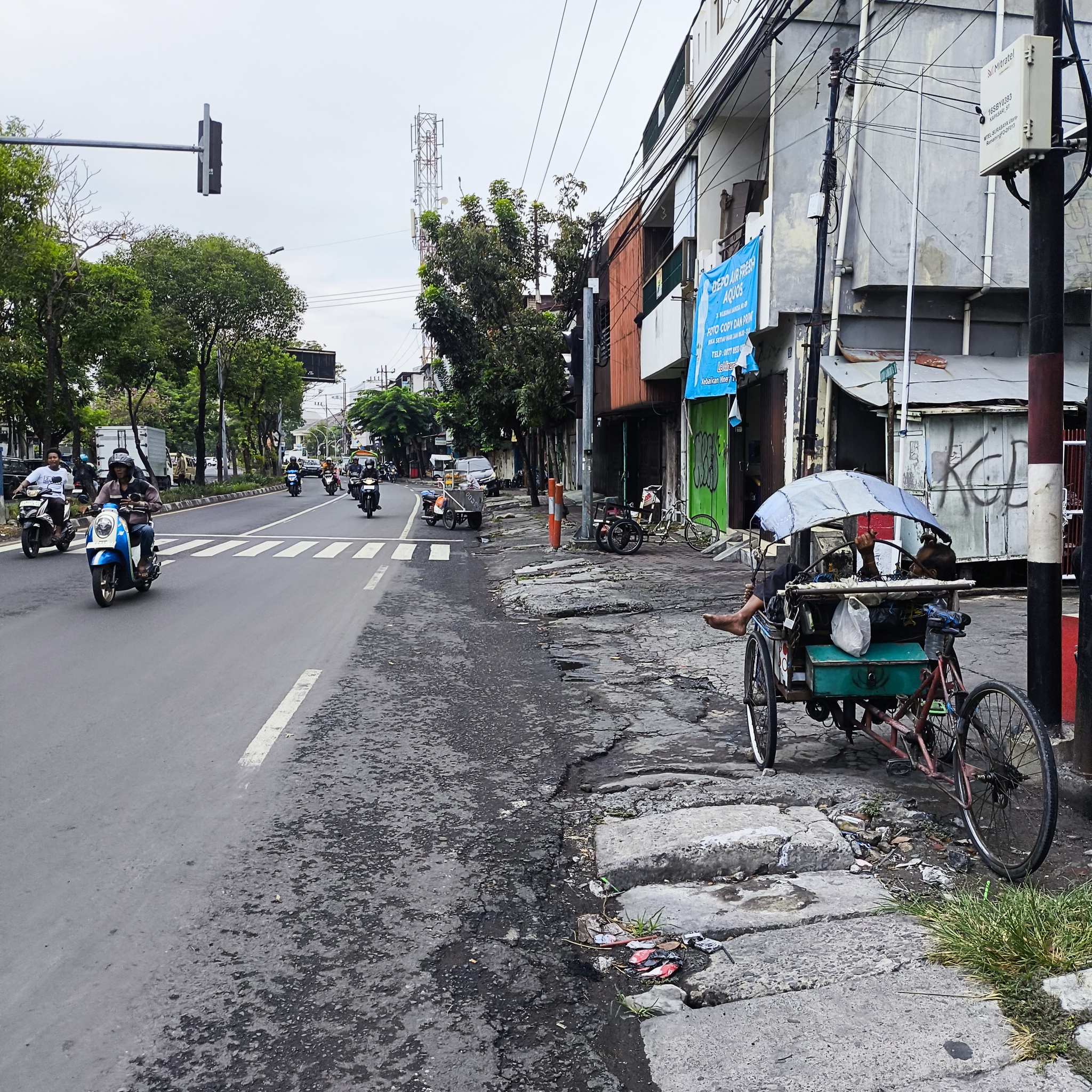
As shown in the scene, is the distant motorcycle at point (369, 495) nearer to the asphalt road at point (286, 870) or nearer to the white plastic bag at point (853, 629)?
the asphalt road at point (286, 870)

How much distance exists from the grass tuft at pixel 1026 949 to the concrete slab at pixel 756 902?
0.87ft

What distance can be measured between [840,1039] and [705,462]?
17936 mm

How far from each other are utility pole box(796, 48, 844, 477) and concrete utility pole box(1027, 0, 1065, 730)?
7965 mm

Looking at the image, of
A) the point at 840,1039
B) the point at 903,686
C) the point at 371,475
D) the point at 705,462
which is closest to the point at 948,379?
the point at 705,462

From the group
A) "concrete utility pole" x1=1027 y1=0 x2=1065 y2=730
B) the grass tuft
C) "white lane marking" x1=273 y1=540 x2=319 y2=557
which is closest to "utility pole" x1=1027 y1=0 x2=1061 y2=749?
"concrete utility pole" x1=1027 y1=0 x2=1065 y2=730

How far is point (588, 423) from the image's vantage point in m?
18.3

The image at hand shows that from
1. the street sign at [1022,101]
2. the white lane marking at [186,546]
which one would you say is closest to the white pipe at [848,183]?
the street sign at [1022,101]

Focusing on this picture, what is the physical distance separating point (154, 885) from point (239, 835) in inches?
22.9

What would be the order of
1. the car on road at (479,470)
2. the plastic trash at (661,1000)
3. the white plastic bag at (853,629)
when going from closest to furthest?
the plastic trash at (661,1000), the white plastic bag at (853,629), the car on road at (479,470)

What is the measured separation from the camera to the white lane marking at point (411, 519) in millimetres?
22812

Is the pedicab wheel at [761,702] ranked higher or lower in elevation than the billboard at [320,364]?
lower

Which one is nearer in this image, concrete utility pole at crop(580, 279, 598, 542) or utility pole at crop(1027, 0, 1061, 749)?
utility pole at crop(1027, 0, 1061, 749)

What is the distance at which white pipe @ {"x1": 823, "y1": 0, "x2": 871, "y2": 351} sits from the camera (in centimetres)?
1351

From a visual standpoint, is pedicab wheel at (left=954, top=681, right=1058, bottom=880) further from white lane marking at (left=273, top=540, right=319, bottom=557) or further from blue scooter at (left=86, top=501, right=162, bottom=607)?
white lane marking at (left=273, top=540, right=319, bottom=557)
